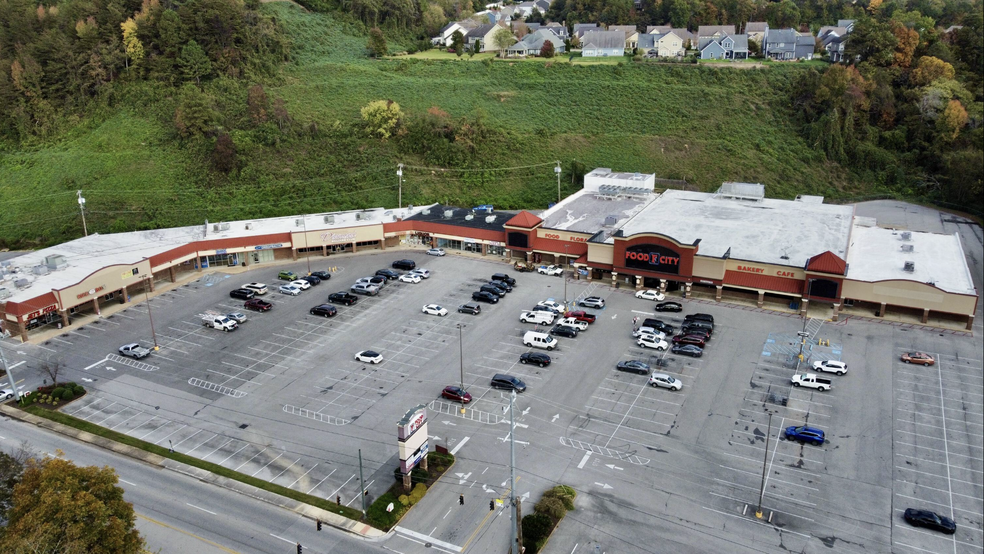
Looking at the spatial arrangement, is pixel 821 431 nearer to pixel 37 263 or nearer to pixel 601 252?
pixel 601 252

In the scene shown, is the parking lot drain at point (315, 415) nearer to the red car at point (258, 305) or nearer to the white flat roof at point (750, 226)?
the red car at point (258, 305)

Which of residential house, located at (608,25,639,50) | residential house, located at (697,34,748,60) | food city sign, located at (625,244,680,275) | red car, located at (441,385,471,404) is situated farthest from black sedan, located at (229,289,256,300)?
residential house, located at (697,34,748,60)

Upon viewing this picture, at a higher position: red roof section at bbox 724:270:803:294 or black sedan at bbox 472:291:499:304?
red roof section at bbox 724:270:803:294

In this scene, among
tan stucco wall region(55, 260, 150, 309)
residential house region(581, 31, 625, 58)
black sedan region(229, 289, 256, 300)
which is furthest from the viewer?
residential house region(581, 31, 625, 58)

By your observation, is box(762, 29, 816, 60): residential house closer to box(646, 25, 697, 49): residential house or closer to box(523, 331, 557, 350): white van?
box(646, 25, 697, 49): residential house

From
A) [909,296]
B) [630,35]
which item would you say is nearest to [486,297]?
[909,296]

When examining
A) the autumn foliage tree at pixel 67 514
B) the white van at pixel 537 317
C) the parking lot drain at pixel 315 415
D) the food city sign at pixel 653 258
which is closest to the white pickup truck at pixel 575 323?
the white van at pixel 537 317

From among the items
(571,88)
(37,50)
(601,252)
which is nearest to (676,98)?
(571,88)
